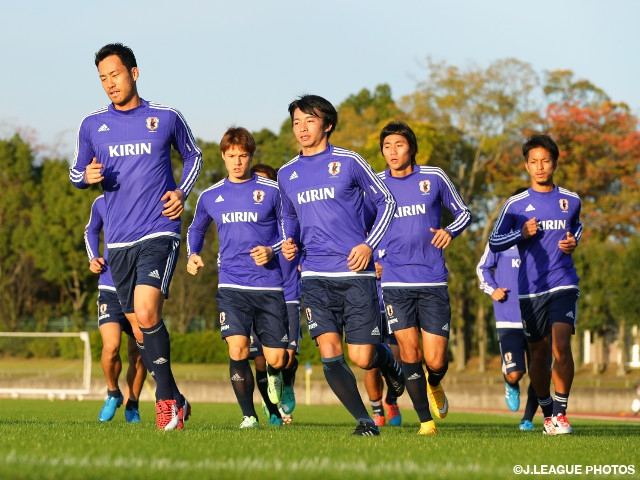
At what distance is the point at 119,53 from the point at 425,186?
3356mm

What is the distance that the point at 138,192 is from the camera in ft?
30.8

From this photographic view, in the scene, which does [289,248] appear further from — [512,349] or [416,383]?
[512,349]

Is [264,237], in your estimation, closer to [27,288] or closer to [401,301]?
[401,301]

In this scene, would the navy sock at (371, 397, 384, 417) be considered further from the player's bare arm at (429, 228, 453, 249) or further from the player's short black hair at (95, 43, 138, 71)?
the player's short black hair at (95, 43, 138, 71)

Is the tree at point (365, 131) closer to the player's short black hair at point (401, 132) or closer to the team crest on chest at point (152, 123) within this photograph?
the player's short black hair at point (401, 132)

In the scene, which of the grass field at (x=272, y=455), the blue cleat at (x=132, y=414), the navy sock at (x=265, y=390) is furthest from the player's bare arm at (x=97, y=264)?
the grass field at (x=272, y=455)

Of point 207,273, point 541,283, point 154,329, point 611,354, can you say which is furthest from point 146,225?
point 611,354

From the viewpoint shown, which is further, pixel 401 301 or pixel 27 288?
pixel 27 288

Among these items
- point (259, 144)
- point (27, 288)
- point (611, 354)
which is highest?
point (259, 144)

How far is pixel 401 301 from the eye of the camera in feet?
35.9

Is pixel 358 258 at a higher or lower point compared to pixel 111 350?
higher

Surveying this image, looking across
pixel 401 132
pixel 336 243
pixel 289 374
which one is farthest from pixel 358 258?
pixel 289 374

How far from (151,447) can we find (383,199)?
3365mm

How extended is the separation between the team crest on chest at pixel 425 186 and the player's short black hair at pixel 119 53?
3.18m
